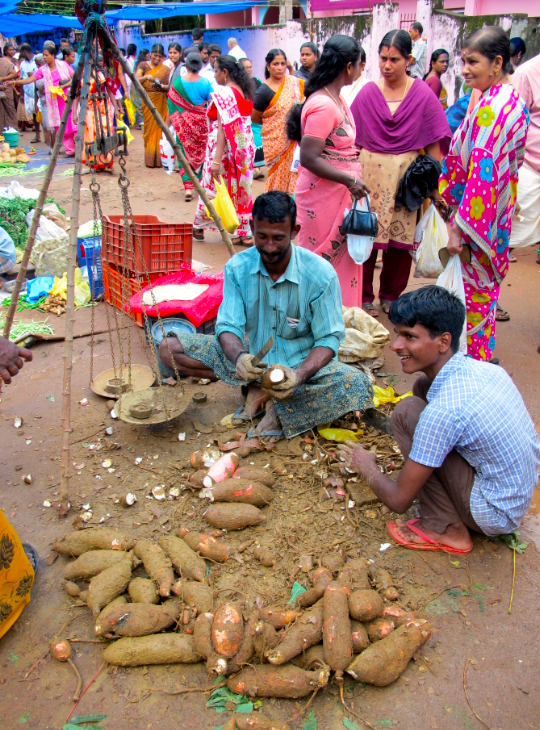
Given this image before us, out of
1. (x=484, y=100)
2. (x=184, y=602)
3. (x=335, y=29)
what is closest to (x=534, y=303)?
(x=484, y=100)

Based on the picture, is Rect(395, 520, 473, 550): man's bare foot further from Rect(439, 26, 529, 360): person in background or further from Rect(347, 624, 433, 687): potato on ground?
Rect(439, 26, 529, 360): person in background

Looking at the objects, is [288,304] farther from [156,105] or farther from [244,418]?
[156,105]

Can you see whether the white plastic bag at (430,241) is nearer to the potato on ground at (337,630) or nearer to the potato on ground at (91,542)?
the potato on ground at (337,630)

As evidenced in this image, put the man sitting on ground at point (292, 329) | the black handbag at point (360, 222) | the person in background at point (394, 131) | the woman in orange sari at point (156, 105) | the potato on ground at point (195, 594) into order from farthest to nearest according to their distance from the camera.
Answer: the woman in orange sari at point (156, 105) < the person in background at point (394, 131) < the black handbag at point (360, 222) < the man sitting on ground at point (292, 329) < the potato on ground at point (195, 594)

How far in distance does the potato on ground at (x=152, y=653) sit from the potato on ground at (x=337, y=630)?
18.4 inches

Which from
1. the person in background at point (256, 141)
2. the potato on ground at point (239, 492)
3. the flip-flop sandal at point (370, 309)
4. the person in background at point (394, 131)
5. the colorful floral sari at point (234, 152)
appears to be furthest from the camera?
the person in background at point (256, 141)

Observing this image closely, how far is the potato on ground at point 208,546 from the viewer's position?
2.42 m

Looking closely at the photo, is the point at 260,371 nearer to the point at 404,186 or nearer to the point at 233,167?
the point at 404,186

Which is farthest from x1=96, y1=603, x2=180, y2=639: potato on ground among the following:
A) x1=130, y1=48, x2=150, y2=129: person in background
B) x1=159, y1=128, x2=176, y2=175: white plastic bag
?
x1=130, y1=48, x2=150, y2=129: person in background

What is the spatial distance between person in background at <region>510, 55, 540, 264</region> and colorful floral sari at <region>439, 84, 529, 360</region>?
0.80 metres

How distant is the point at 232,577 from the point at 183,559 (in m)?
0.22

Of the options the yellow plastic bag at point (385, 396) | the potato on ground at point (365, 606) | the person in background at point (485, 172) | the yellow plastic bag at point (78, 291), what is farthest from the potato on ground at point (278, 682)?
the yellow plastic bag at point (78, 291)

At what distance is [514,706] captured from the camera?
1.89 m

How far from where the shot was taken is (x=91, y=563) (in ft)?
7.65
